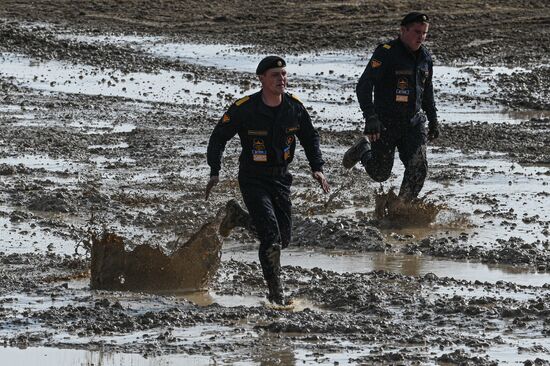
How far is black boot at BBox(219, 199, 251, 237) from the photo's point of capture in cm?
1006

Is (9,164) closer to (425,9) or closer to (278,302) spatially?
(278,302)

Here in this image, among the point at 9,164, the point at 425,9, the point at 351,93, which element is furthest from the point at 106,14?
the point at 9,164

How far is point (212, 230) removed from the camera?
10375 mm

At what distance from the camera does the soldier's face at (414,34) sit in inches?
480

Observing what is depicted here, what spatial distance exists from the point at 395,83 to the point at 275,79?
3.01 metres

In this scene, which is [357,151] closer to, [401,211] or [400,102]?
[400,102]

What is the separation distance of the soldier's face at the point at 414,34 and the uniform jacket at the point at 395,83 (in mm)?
83

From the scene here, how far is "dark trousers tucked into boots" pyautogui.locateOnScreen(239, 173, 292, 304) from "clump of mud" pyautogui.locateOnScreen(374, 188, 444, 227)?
125 inches

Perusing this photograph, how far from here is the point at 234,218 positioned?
10.1m

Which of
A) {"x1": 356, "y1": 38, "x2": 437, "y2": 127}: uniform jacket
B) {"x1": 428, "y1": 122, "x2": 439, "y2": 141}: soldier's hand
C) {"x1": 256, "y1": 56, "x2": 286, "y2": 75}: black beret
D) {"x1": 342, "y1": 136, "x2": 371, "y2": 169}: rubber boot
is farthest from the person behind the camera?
{"x1": 428, "y1": 122, "x2": 439, "y2": 141}: soldier's hand

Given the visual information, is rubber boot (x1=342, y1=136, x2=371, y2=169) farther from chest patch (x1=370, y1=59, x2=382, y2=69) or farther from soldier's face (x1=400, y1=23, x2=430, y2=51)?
soldier's face (x1=400, y1=23, x2=430, y2=51)

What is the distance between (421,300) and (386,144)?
3133 mm

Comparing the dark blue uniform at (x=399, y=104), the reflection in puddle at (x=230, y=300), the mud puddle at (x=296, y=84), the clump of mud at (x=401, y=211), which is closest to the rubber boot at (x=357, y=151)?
the dark blue uniform at (x=399, y=104)

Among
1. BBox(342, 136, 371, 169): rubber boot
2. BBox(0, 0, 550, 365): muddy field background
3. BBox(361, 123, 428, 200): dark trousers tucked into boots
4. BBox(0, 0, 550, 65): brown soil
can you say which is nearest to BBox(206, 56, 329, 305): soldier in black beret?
BBox(0, 0, 550, 365): muddy field background
